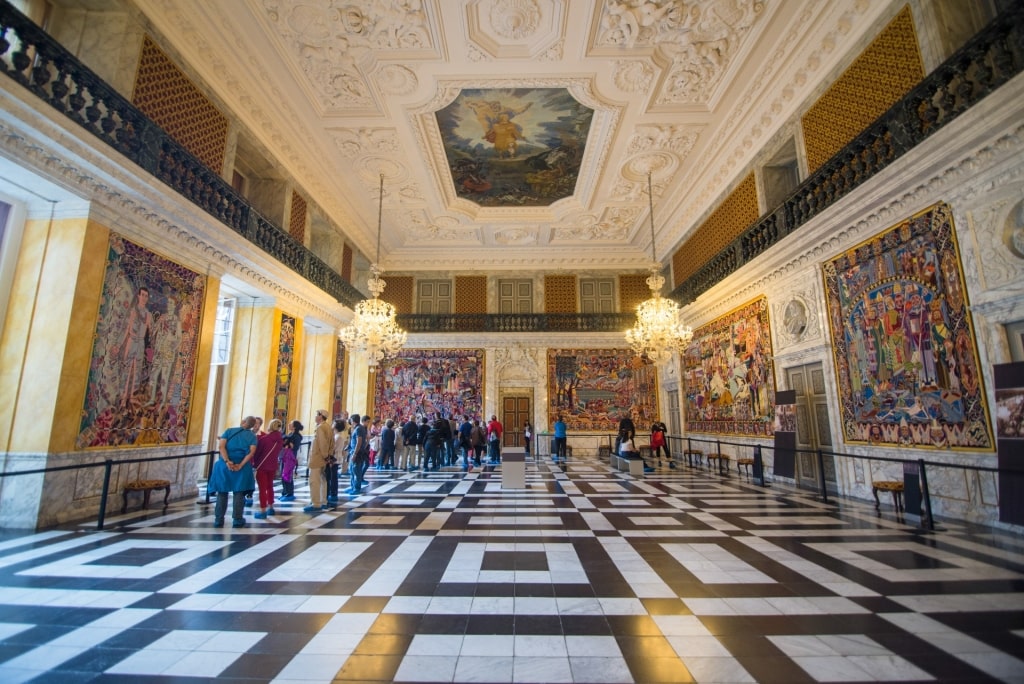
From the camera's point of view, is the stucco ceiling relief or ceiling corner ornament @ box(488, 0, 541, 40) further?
ceiling corner ornament @ box(488, 0, 541, 40)

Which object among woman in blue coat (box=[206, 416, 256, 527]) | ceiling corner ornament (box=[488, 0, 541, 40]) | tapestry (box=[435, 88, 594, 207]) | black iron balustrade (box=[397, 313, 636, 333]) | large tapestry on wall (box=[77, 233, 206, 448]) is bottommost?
woman in blue coat (box=[206, 416, 256, 527])

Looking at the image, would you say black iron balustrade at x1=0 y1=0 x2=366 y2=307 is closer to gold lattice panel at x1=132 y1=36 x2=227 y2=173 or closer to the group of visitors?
gold lattice panel at x1=132 y1=36 x2=227 y2=173

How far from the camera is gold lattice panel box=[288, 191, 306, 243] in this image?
10.8 metres

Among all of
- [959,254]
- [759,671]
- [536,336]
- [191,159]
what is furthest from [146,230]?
[536,336]

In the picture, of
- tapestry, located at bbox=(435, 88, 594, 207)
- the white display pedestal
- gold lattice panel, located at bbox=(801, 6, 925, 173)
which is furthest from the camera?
tapestry, located at bbox=(435, 88, 594, 207)

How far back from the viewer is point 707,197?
11.9 meters

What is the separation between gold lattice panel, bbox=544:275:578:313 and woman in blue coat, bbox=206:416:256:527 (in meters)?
A: 12.5

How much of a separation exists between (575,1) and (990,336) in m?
7.21

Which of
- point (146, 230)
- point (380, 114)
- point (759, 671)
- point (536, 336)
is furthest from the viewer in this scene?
point (536, 336)

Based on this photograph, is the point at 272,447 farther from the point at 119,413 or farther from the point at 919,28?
the point at 919,28

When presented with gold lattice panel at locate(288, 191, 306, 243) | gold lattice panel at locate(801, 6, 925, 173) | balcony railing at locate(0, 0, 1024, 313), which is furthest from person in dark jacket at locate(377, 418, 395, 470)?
gold lattice panel at locate(801, 6, 925, 173)

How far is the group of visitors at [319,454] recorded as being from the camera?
17.5 ft

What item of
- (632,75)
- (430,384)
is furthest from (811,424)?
(430,384)

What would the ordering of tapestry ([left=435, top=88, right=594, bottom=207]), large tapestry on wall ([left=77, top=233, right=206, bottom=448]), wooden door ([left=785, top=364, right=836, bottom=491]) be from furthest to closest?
tapestry ([left=435, top=88, right=594, bottom=207])
wooden door ([left=785, top=364, right=836, bottom=491])
large tapestry on wall ([left=77, top=233, right=206, bottom=448])
